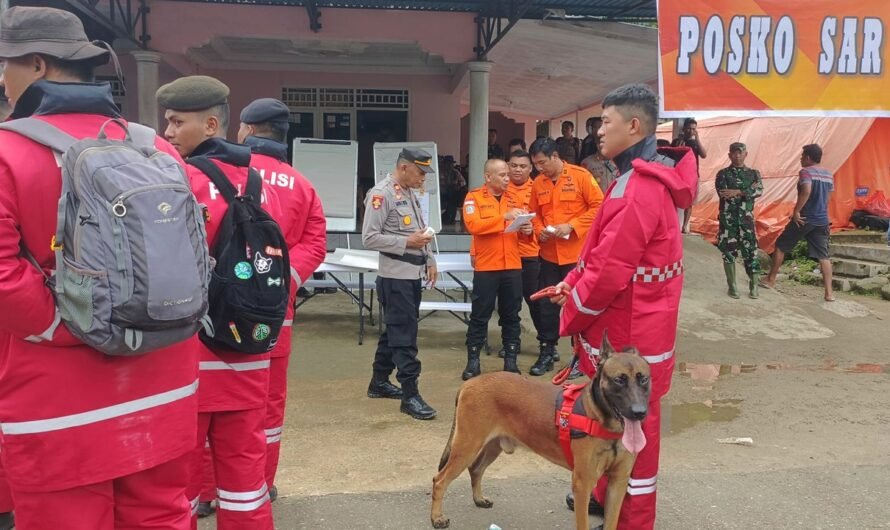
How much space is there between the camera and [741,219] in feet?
31.5

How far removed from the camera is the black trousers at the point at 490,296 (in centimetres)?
621

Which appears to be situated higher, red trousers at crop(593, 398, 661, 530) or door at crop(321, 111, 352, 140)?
door at crop(321, 111, 352, 140)

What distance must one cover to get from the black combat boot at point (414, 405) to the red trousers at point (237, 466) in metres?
2.51

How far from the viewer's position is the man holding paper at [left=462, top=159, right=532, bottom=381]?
611cm

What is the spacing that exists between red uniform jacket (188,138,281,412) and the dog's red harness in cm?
130

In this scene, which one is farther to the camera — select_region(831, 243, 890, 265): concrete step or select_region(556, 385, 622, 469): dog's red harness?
select_region(831, 243, 890, 265): concrete step

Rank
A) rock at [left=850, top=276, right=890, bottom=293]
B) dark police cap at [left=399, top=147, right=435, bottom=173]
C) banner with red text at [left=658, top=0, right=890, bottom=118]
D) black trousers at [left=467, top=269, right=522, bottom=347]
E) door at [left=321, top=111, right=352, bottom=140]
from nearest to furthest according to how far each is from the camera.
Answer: dark police cap at [left=399, top=147, right=435, bottom=173] → banner with red text at [left=658, top=0, right=890, bottom=118] → black trousers at [left=467, top=269, right=522, bottom=347] → rock at [left=850, top=276, right=890, bottom=293] → door at [left=321, top=111, right=352, bottom=140]

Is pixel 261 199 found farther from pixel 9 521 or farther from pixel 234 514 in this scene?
pixel 9 521

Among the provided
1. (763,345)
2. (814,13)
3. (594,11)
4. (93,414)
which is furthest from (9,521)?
(594,11)

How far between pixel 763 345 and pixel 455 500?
523 centimetres

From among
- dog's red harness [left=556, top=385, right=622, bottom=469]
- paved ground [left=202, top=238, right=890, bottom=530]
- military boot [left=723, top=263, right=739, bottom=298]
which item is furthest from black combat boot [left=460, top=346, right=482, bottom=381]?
military boot [left=723, top=263, right=739, bottom=298]

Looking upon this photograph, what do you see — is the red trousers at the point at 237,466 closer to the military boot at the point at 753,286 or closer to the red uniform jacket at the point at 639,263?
the red uniform jacket at the point at 639,263

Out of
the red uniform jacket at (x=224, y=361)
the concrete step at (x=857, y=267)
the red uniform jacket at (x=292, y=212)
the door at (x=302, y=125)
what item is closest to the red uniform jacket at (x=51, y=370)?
the red uniform jacket at (x=224, y=361)

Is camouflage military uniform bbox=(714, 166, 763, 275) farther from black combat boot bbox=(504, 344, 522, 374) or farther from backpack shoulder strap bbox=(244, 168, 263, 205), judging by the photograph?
backpack shoulder strap bbox=(244, 168, 263, 205)
